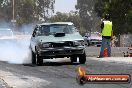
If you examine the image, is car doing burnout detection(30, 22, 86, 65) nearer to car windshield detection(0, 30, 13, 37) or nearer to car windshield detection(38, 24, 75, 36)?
car windshield detection(38, 24, 75, 36)

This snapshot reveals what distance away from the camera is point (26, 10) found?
12669 cm

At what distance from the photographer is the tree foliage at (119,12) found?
4112cm

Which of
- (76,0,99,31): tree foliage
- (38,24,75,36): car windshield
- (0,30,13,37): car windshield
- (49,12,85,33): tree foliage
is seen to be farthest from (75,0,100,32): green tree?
(38,24,75,36): car windshield

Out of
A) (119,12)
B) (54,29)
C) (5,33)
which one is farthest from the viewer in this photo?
(119,12)


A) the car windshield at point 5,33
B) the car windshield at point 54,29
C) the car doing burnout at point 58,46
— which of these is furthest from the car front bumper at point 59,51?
the car windshield at point 5,33

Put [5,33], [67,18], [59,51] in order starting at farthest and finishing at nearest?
[67,18] → [5,33] → [59,51]

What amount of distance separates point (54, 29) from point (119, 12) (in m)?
27.3

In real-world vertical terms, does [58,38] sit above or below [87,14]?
above

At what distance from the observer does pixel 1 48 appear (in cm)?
2583

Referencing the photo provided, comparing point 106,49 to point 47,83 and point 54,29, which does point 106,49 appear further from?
point 47,83

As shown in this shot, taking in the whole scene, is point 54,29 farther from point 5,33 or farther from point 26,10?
point 26,10

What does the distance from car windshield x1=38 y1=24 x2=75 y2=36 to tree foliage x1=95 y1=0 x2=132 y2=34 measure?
23.2 meters

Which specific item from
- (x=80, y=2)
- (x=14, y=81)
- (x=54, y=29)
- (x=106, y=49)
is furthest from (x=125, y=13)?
(x=80, y=2)

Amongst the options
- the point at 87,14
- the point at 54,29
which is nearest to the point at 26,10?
the point at 87,14
